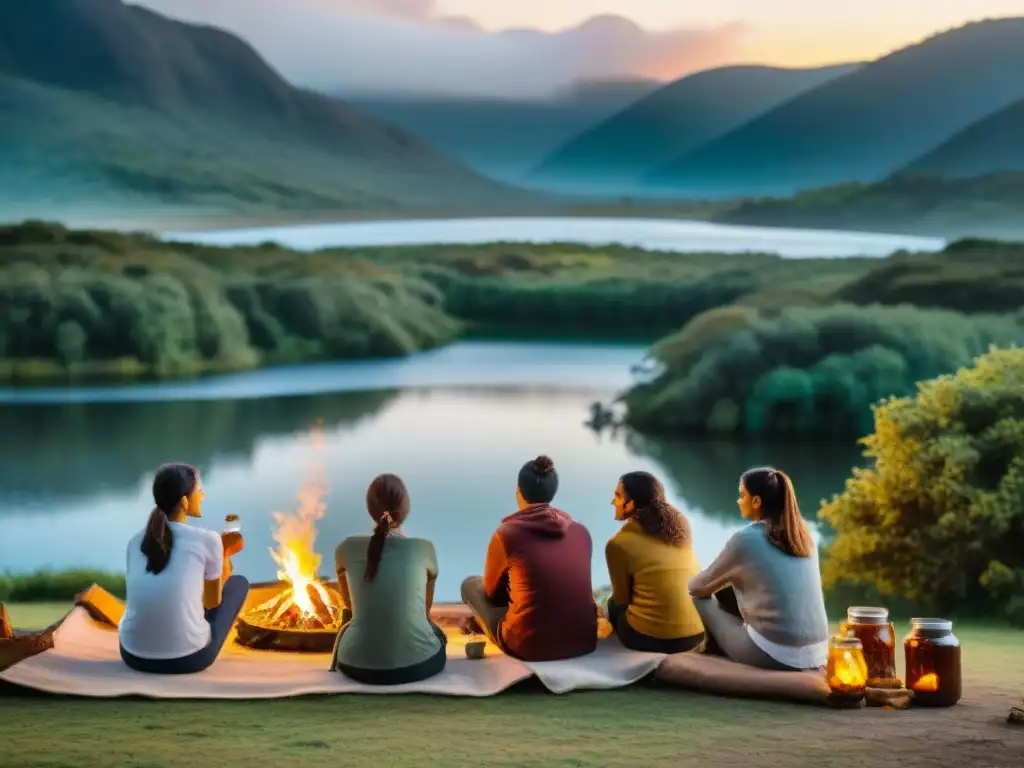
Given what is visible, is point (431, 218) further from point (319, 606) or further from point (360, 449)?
point (319, 606)

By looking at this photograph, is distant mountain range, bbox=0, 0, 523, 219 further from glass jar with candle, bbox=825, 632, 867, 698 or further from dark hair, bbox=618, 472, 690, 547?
glass jar with candle, bbox=825, 632, 867, 698

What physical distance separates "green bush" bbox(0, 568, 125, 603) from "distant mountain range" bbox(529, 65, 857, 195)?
569 cm

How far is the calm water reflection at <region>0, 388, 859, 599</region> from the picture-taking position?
1172 centimetres

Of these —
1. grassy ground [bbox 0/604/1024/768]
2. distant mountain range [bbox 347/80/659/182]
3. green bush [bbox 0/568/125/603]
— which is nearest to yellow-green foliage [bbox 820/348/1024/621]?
grassy ground [bbox 0/604/1024/768]

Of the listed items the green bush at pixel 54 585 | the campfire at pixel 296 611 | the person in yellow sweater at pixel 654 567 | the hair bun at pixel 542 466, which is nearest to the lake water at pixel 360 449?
the green bush at pixel 54 585

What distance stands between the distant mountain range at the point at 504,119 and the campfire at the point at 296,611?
A: 8.30 m

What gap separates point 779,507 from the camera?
5.13 m

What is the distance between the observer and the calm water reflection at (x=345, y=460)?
1172cm

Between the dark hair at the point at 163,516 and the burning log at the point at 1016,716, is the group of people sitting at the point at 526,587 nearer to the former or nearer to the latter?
the dark hair at the point at 163,516

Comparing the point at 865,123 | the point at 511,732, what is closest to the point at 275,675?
the point at 511,732

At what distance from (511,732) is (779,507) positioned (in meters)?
1.25

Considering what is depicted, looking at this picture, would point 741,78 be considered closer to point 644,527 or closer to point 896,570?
point 896,570

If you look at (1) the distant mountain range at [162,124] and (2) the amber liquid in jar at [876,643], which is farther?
(1) the distant mountain range at [162,124]

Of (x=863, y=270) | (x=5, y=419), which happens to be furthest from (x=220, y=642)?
(x=863, y=270)
